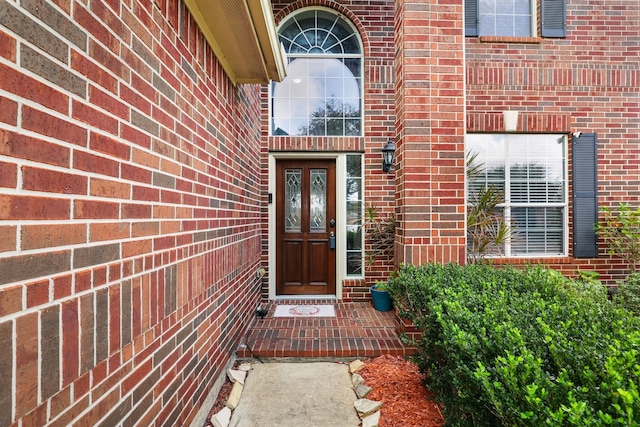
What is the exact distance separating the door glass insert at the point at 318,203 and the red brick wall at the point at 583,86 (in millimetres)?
2144

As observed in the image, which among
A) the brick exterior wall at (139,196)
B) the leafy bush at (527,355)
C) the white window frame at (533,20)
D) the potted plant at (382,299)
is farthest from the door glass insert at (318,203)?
the white window frame at (533,20)

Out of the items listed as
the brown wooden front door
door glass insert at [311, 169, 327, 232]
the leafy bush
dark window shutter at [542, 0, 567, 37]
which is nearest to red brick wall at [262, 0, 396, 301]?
the brown wooden front door

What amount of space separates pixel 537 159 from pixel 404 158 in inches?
106

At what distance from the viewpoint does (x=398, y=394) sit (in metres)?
2.39

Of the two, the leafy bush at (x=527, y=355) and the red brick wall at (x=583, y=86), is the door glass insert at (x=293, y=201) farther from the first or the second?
the leafy bush at (x=527, y=355)

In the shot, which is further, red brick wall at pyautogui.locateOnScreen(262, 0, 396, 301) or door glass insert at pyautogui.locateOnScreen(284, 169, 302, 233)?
door glass insert at pyautogui.locateOnScreen(284, 169, 302, 233)

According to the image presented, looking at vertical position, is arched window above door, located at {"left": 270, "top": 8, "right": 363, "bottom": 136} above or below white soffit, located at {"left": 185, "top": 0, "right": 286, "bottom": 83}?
above

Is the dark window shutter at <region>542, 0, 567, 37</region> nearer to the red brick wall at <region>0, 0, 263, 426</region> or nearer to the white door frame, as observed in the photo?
the white door frame

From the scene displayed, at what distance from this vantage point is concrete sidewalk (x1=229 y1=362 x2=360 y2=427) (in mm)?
2174

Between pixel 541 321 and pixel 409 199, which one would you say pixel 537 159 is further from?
pixel 541 321

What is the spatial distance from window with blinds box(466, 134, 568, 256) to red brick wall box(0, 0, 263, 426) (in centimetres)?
387

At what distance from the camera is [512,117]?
4395 millimetres

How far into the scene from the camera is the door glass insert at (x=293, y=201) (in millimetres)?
4805

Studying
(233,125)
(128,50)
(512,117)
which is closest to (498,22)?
(512,117)
